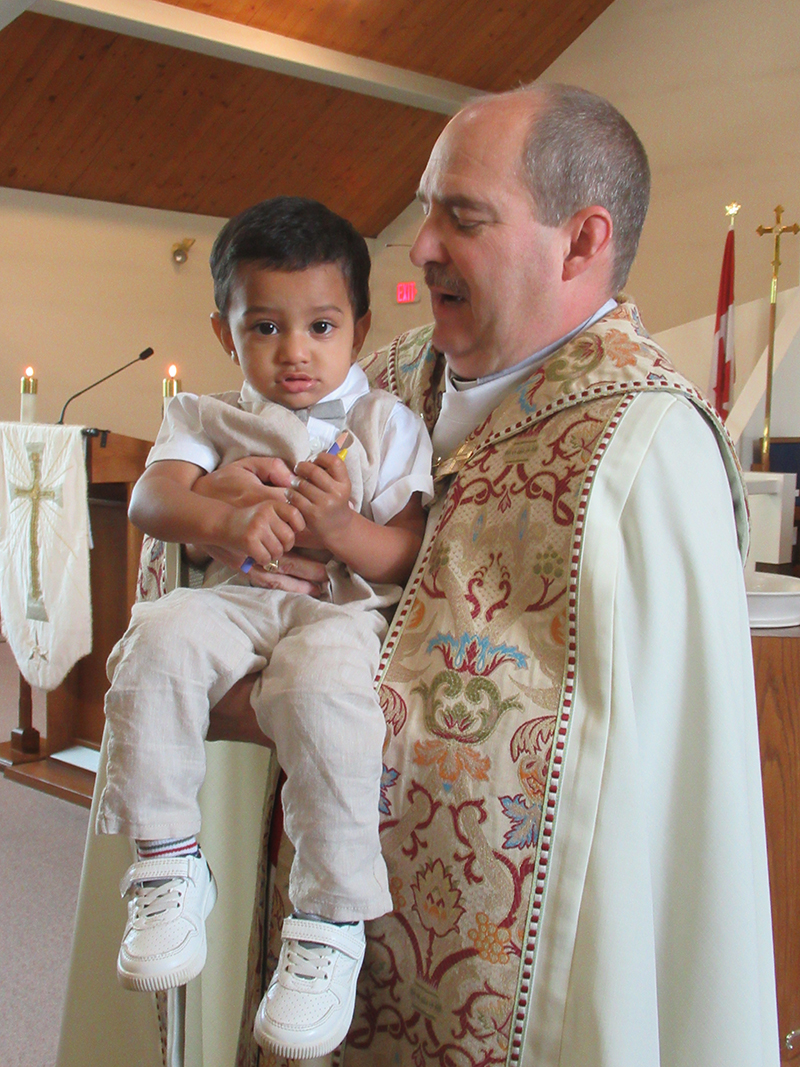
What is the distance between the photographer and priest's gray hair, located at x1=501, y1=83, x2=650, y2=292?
4.36 ft

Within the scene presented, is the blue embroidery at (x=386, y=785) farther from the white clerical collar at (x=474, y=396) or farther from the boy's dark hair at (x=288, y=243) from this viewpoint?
the boy's dark hair at (x=288, y=243)

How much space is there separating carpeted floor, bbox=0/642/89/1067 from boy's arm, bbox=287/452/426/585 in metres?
1.51

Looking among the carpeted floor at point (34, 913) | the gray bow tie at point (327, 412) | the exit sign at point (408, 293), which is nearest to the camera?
the gray bow tie at point (327, 412)

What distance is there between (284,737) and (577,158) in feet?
2.99

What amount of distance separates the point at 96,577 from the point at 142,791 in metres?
2.82

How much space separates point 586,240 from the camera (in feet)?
4.48

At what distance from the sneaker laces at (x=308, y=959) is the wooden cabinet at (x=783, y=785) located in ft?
3.53

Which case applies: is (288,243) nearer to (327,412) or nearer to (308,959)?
(327,412)

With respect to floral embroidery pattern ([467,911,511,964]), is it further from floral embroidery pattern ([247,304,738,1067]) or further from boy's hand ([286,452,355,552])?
boy's hand ([286,452,355,552])

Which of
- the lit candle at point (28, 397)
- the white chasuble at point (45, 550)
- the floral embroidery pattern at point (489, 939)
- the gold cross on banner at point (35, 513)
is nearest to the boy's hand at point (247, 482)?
the floral embroidery pattern at point (489, 939)

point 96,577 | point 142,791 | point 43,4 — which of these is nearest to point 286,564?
point 142,791

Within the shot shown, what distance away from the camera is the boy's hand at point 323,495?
3.85 ft

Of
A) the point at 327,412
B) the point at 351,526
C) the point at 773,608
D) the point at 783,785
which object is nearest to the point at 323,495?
the point at 351,526

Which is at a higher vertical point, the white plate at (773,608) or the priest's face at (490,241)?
the priest's face at (490,241)
